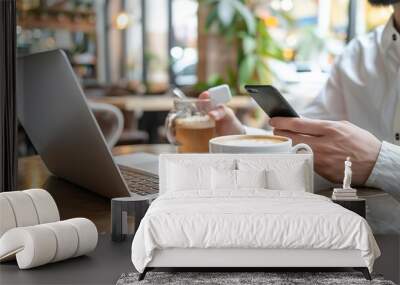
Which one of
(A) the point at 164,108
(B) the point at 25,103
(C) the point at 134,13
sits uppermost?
(C) the point at 134,13

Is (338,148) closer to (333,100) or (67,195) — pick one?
(67,195)

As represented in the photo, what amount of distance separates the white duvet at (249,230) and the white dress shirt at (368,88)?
3.82ft

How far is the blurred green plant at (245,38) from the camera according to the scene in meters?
5.59

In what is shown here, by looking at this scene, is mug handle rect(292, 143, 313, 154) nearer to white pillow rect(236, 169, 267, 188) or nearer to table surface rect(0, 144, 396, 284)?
white pillow rect(236, 169, 267, 188)

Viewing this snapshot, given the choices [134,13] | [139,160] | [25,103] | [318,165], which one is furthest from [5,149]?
[134,13]

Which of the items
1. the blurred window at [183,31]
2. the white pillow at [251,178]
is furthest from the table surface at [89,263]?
the blurred window at [183,31]

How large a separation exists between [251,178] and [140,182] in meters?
0.56

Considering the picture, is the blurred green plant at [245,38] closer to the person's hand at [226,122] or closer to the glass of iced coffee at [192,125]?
the person's hand at [226,122]

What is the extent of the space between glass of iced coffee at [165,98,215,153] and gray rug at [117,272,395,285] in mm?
790

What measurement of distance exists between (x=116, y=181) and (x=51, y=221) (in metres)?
0.28

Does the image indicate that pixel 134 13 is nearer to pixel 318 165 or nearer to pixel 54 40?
pixel 54 40

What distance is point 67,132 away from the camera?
1.32 m

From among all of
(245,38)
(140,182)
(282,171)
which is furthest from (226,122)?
(245,38)

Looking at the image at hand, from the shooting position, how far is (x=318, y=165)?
123 cm
